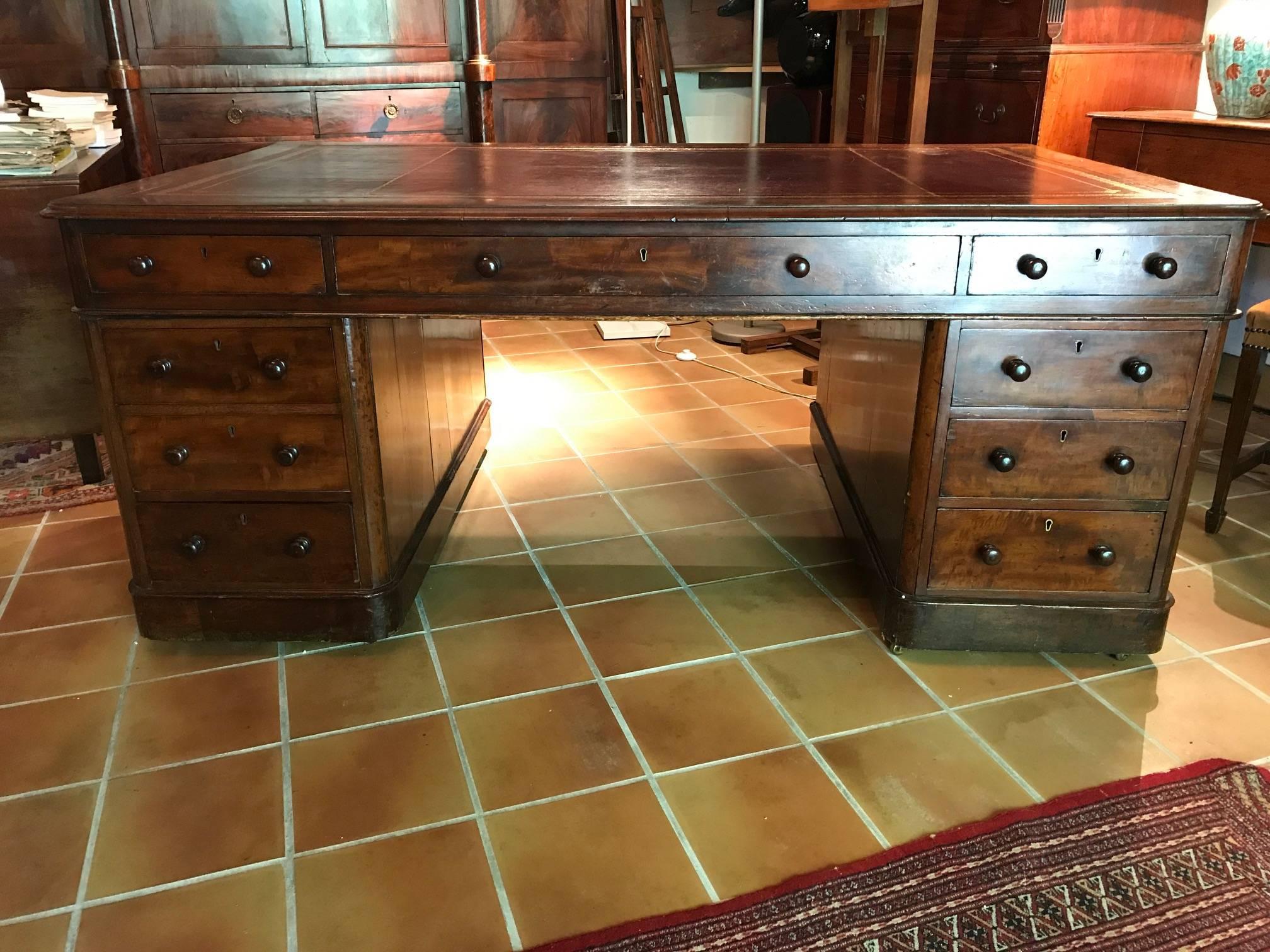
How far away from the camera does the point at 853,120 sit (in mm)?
A: 4652

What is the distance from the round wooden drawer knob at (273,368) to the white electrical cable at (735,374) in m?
1.94

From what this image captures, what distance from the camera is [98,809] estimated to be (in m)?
1.60

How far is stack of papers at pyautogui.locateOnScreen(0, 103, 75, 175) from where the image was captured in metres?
2.38

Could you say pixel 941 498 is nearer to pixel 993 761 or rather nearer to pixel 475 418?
pixel 993 761

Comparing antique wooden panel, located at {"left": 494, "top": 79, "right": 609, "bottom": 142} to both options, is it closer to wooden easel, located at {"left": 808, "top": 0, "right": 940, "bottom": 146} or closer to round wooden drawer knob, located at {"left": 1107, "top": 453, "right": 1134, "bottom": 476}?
wooden easel, located at {"left": 808, "top": 0, "right": 940, "bottom": 146}

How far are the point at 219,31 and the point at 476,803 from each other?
324cm

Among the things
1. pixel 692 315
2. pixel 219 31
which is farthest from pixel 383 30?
pixel 692 315

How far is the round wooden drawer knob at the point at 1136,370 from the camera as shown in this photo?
5.70ft

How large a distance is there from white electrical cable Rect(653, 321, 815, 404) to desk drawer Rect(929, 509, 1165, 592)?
1421 mm

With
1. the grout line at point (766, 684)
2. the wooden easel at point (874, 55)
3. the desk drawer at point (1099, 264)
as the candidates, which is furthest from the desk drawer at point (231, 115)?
the desk drawer at point (1099, 264)

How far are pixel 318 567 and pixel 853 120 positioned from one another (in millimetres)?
3699

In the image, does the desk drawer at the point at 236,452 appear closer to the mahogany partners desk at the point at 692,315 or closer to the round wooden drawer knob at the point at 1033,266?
the mahogany partners desk at the point at 692,315

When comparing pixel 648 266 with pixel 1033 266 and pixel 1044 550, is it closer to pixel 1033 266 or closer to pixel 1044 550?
pixel 1033 266

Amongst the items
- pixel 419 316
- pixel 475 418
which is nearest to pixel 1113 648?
pixel 419 316
